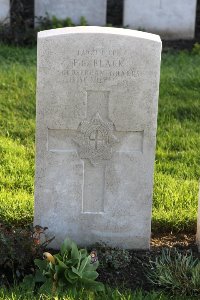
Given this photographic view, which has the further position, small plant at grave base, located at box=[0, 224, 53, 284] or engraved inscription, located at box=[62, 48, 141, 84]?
engraved inscription, located at box=[62, 48, 141, 84]

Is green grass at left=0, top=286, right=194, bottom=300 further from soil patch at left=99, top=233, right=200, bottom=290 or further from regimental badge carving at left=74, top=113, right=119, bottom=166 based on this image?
regimental badge carving at left=74, top=113, right=119, bottom=166

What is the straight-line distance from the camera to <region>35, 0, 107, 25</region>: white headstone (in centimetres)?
997

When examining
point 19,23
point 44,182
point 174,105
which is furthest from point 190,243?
point 19,23

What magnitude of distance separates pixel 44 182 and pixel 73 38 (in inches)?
33.6

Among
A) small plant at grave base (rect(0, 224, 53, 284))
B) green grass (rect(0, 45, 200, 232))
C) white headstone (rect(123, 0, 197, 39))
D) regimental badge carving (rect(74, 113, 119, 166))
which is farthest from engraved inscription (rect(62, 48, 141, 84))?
white headstone (rect(123, 0, 197, 39))

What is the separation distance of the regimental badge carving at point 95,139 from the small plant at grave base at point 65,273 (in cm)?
59

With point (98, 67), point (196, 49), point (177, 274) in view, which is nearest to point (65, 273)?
point (177, 274)

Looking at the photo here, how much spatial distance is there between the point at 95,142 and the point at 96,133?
0.20ft

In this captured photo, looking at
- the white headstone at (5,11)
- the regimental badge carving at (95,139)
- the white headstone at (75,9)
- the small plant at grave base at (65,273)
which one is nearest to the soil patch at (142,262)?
the small plant at grave base at (65,273)

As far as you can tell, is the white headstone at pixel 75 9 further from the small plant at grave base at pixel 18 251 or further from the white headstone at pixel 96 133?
the small plant at grave base at pixel 18 251

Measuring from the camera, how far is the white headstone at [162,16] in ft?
32.6

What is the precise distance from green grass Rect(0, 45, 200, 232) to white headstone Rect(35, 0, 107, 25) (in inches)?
44.1

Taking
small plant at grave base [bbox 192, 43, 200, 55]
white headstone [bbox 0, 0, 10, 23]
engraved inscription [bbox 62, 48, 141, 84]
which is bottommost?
engraved inscription [bbox 62, 48, 141, 84]

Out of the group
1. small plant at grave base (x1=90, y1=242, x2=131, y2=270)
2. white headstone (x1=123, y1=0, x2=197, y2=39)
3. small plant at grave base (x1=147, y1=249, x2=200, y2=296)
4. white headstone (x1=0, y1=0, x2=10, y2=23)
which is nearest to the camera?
small plant at grave base (x1=147, y1=249, x2=200, y2=296)
